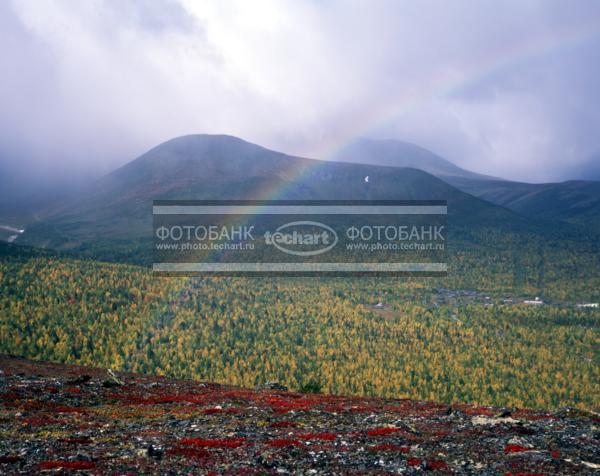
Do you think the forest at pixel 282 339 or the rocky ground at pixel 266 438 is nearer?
the rocky ground at pixel 266 438

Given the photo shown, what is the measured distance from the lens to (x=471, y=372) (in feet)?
391

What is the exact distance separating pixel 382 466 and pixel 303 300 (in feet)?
513

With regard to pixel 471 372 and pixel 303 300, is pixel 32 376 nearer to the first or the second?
pixel 471 372

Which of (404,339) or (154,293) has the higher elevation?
(154,293)

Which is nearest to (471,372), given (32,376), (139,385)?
(139,385)

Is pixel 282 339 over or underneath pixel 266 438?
underneath

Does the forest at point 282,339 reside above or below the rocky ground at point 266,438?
below

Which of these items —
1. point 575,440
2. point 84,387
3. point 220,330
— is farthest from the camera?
point 220,330

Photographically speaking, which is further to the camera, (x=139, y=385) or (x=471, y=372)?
(x=471, y=372)

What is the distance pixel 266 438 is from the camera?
26281 millimetres

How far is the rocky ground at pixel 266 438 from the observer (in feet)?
68.9

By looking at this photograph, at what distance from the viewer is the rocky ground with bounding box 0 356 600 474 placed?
68.9 ft

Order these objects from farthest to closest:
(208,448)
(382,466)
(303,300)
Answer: (303,300) < (208,448) < (382,466)

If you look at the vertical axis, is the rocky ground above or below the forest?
above
